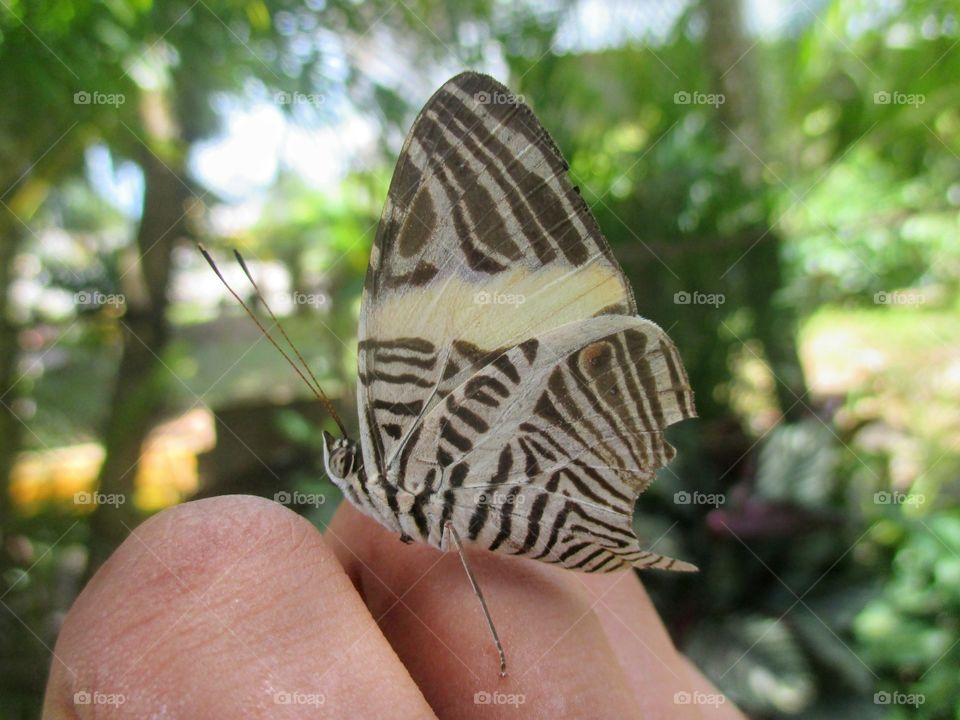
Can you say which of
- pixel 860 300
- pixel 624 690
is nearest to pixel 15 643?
pixel 624 690

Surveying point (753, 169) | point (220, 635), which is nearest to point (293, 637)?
point (220, 635)

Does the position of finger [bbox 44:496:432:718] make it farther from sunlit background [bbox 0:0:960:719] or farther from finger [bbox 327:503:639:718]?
sunlit background [bbox 0:0:960:719]

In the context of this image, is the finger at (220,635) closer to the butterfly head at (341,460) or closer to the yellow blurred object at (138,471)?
the butterfly head at (341,460)

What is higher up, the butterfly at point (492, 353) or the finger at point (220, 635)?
the butterfly at point (492, 353)

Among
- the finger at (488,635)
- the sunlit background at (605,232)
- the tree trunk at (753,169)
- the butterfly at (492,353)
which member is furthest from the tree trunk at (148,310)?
the tree trunk at (753,169)

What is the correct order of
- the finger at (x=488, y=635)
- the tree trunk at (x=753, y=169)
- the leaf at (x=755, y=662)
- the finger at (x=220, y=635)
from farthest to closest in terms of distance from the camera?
the tree trunk at (x=753, y=169), the leaf at (x=755, y=662), the finger at (x=488, y=635), the finger at (x=220, y=635)

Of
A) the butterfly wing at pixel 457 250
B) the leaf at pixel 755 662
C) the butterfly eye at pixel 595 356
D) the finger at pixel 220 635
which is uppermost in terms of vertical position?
the butterfly wing at pixel 457 250

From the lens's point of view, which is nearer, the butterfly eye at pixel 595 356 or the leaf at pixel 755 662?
the butterfly eye at pixel 595 356
